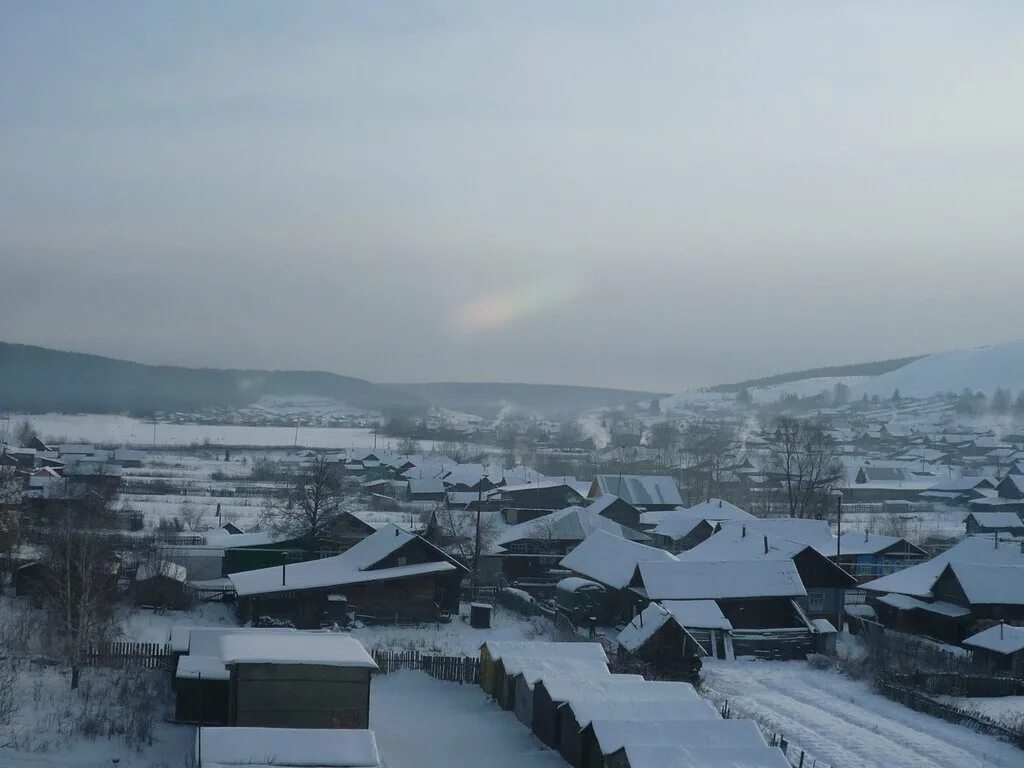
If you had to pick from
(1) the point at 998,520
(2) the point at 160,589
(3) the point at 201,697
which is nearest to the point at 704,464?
(1) the point at 998,520

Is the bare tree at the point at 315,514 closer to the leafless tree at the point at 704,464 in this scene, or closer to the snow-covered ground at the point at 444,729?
the snow-covered ground at the point at 444,729

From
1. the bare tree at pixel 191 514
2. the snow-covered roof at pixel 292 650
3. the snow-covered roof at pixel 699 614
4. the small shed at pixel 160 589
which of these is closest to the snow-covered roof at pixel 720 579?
the snow-covered roof at pixel 699 614

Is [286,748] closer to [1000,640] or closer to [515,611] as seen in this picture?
[515,611]

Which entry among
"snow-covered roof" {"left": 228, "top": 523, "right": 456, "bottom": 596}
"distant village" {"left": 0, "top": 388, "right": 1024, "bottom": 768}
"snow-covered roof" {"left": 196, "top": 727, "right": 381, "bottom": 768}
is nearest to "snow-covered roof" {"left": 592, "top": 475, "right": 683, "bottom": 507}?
"distant village" {"left": 0, "top": 388, "right": 1024, "bottom": 768}

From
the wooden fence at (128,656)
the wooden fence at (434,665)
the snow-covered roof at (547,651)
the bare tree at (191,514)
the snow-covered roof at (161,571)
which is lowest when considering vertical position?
the wooden fence at (434,665)

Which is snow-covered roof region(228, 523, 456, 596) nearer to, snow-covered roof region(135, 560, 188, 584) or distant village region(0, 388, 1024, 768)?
distant village region(0, 388, 1024, 768)
